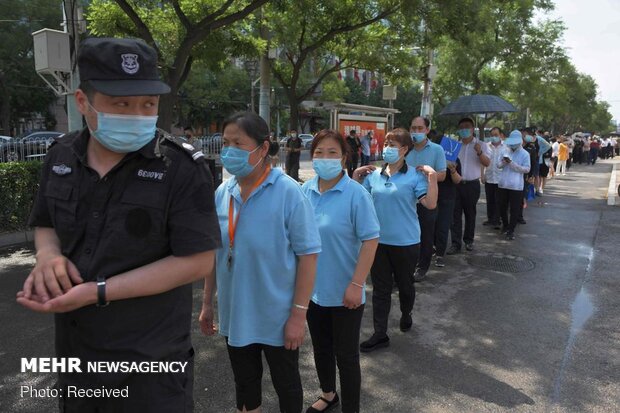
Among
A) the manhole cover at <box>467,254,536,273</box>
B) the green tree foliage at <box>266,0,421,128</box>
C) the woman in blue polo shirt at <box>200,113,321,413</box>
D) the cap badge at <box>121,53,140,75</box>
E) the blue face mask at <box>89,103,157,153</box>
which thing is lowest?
the manhole cover at <box>467,254,536,273</box>

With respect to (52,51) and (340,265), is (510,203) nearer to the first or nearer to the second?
(340,265)

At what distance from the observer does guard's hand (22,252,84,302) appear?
4.76 ft

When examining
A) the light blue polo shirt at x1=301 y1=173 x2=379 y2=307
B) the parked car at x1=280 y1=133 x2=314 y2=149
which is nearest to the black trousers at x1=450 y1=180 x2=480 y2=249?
the light blue polo shirt at x1=301 y1=173 x2=379 y2=307

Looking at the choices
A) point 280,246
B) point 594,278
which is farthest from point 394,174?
point 594,278

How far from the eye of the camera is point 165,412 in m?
1.62

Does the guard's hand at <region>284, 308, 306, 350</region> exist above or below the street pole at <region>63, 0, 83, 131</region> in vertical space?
below

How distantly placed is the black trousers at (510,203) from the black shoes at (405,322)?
448 centimetres

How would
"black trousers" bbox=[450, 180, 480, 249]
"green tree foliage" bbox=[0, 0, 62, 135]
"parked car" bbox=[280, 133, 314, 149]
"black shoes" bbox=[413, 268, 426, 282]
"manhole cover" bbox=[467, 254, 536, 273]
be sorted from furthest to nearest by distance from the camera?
"green tree foliage" bbox=[0, 0, 62, 135], "parked car" bbox=[280, 133, 314, 149], "black trousers" bbox=[450, 180, 480, 249], "manhole cover" bbox=[467, 254, 536, 273], "black shoes" bbox=[413, 268, 426, 282]

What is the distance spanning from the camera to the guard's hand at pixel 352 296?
2723mm

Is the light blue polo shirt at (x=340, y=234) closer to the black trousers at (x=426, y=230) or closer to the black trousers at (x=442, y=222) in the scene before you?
the black trousers at (x=426, y=230)

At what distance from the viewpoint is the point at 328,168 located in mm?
2879

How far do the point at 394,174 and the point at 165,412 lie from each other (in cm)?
281

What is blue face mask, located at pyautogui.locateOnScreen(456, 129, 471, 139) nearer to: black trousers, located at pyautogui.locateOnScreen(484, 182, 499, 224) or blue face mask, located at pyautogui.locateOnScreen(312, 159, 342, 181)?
black trousers, located at pyautogui.locateOnScreen(484, 182, 499, 224)

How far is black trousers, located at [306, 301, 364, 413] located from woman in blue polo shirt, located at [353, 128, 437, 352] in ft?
3.40
